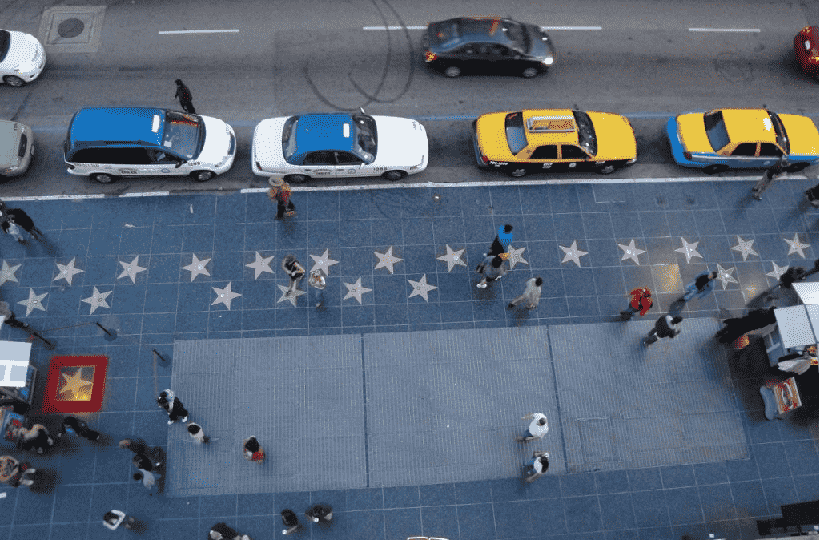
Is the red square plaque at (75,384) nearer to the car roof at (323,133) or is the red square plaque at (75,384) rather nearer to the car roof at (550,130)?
the car roof at (323,133)

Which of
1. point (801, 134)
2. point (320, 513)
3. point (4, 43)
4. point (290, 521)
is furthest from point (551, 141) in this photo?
point (4, 43)

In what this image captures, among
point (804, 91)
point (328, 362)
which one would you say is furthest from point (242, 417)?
point (804, 91)

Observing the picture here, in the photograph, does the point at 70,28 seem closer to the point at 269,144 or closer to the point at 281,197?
the point at 269,144

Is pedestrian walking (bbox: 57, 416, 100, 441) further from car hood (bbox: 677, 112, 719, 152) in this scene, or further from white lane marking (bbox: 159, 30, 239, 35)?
car hood (bbox: 677, 112, 719, 152)

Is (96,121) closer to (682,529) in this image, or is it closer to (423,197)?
(423,197)

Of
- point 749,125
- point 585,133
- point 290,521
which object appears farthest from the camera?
point 749,125

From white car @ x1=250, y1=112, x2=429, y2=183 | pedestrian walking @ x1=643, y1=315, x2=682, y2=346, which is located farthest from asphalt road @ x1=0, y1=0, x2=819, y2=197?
pedestrian walking @ x1=643, y1=315, x2=682, y2=346

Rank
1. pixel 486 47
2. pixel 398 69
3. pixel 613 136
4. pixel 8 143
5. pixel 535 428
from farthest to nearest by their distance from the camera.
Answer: pixel 398 69 → pixel 486 47 → pixel 613 136 → pixel 8 143 → pixel 535 428

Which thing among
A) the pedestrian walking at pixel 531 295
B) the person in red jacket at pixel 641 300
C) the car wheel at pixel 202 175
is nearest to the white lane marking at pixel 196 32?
the car wheel at pixel 202 175
